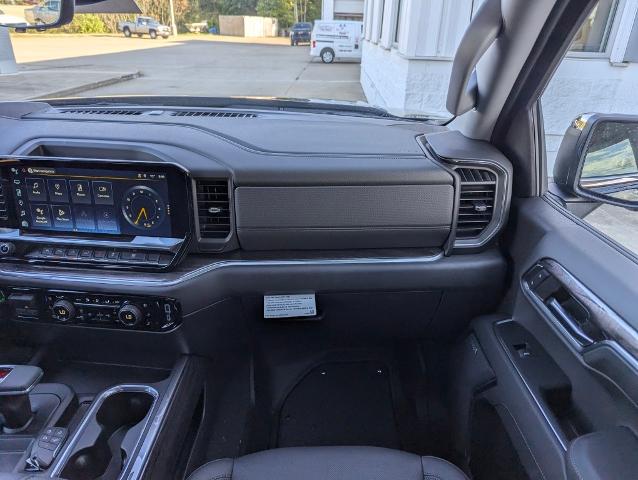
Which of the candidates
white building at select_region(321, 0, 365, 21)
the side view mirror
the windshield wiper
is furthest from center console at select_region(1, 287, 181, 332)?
white building at select_region(321, 0, 365, 21)

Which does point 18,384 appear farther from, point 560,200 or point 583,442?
point 560,200

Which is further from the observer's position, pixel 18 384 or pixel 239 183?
pixel 239 183

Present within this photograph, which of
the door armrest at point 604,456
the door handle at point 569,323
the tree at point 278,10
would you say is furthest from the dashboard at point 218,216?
the tree at point 278,10

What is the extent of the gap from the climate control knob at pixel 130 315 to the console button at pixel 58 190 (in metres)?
0.41

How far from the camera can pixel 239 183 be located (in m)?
1.59

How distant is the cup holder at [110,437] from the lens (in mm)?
1408

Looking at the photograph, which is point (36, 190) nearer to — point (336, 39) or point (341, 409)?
point (341, 409)

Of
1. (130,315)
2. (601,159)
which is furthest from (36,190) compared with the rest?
(601,159)

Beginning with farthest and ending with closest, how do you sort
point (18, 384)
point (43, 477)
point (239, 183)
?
point (239, 183), point (18, 384), point (43, 477)

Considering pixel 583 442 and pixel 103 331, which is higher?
pixel 583 442

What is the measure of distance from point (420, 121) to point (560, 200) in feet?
2.59

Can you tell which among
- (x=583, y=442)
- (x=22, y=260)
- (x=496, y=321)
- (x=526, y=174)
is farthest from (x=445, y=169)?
(x=22, y=260)

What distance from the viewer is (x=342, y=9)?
861 inches

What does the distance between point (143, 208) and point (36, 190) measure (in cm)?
37
